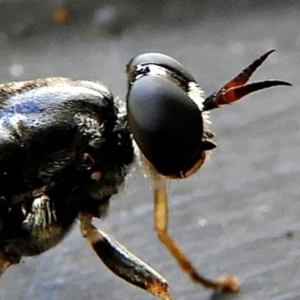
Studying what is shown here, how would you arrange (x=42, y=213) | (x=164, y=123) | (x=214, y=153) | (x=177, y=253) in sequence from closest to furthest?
1. (x=164, y=123)
2. (x=42, y=213)
3. (x=177, y=253)
4. (x=214, y=153)

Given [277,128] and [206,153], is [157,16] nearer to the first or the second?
[277,128]

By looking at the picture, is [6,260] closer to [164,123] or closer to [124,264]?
[124,264]

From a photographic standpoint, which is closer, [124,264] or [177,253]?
[124,264]

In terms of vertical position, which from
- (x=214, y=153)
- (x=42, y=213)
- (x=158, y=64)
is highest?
(x=158, y=64)

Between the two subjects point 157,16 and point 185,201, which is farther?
point 157,16

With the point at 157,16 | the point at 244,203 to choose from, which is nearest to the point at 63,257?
the point at 244,203

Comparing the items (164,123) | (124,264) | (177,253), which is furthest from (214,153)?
(164,123)
